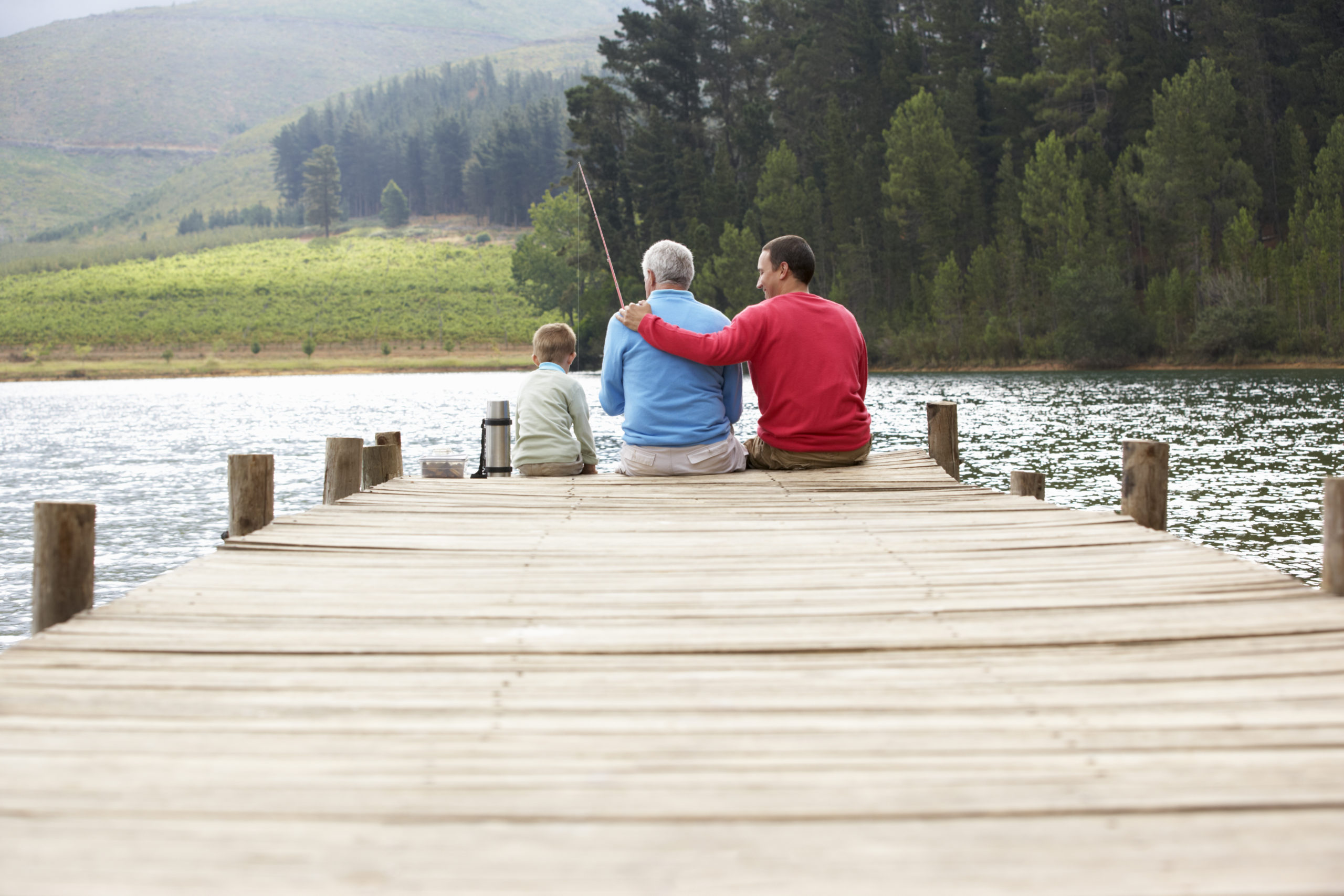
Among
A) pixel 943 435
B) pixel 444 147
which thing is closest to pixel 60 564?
pixel 943 435

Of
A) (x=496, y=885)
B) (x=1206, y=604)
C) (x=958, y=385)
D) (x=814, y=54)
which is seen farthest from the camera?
(x=814, y=54)

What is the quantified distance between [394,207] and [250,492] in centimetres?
13779

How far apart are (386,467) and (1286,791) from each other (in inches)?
248

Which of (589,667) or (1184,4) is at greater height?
(1184,4)

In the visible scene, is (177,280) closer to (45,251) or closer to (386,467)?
(45,251)

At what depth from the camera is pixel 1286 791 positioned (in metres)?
2.12

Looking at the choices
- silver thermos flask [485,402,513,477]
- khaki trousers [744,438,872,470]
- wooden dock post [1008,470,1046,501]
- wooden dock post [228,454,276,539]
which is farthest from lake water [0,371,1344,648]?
wooden dock post [228,454,276,539]

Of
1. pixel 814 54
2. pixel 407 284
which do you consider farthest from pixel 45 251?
pixel 814 54

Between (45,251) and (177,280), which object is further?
(45,251)

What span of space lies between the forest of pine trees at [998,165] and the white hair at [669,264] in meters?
38.8

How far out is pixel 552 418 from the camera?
23.2 feet

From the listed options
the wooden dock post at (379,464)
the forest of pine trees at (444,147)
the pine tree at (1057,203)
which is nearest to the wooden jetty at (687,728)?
the wooden dock post at (379,464)

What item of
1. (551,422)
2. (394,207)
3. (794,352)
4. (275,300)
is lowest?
(551,422)

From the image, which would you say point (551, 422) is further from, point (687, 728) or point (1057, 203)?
point (1057, 203)
